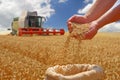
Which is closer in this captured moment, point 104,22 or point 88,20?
point 104,22

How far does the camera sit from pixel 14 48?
13.1 meters

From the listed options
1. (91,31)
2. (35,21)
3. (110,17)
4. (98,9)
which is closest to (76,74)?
(91,31)

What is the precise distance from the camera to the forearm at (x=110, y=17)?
369cm

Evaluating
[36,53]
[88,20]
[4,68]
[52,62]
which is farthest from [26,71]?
[36,53]

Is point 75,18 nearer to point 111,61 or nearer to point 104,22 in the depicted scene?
point 104,22

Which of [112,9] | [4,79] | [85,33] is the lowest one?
[4,79]

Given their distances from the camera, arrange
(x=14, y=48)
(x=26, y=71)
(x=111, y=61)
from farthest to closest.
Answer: (x=14, y=48)
(x=111, y=61)
(x=26, y=71)

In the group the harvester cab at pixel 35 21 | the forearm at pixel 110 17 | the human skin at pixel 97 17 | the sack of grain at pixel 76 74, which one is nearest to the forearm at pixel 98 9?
the human skin at pixel 97 17

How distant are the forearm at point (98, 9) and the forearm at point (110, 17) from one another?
0.20 meters

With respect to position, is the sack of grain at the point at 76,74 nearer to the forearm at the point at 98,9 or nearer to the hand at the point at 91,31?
the hand at the point at 91,31

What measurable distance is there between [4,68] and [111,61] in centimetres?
258

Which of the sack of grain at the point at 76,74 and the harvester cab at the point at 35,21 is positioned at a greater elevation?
the harvester cab at the point at 35,21

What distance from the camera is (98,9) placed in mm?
4020

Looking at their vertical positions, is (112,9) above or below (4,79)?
above
